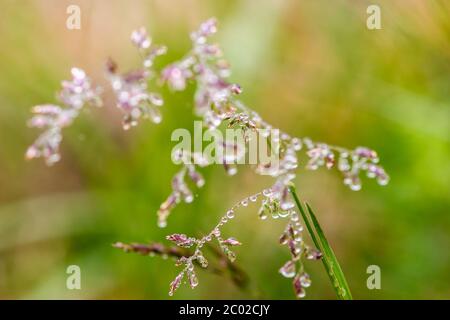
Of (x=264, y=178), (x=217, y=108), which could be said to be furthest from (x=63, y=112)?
(x=264, y=178)

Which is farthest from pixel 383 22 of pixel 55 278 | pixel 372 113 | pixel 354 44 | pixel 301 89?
pixel 55 278

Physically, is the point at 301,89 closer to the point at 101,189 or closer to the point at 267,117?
the point at 267,117

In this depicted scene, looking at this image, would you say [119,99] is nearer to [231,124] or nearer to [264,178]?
[231,124]

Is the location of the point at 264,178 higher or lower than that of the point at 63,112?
higher

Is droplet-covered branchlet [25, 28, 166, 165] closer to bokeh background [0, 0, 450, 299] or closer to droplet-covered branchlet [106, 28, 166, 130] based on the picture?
droplet-covered branchlet [106, 28, 166, 130]

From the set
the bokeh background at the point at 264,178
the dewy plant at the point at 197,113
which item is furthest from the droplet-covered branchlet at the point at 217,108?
the bokeh background at the point at 264,178

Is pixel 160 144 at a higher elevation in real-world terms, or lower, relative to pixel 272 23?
lower

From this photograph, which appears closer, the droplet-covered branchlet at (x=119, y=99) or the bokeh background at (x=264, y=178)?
the droplet-covered branchlet at (x=119, y=99)

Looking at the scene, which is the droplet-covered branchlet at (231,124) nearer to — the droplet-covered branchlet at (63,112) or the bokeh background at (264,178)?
the droplet-covered branchlet at (63,112)
